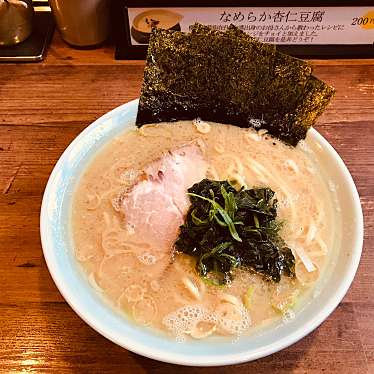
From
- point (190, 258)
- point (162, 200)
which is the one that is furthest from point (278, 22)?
point (190, 258)

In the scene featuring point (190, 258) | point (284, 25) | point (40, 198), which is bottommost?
point (40, 198)

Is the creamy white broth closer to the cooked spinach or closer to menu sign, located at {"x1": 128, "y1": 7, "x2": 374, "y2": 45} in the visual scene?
the cooked spinach

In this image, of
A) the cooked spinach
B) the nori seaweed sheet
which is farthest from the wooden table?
the nori seaweed sheet

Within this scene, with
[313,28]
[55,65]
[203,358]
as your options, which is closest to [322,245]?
[203,358]

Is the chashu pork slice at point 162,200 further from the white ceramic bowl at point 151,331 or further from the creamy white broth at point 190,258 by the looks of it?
the white ceramic bowl at point 151,331

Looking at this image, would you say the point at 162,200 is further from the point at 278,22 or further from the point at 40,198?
the point at 278,22
